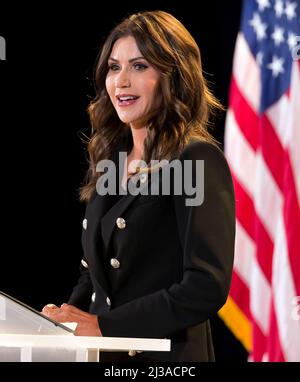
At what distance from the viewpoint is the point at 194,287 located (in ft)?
5.18

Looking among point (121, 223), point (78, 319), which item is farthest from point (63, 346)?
point (121, 223)

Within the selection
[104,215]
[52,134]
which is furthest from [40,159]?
[104,215]

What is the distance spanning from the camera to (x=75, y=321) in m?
1.50

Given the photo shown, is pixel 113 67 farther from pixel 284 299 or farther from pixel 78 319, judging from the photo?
pixel 284 299

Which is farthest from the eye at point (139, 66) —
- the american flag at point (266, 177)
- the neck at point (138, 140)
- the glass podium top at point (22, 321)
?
the american flag at point (266, 177)

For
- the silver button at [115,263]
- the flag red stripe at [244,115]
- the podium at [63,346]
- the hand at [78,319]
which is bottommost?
the podium at [63,346]

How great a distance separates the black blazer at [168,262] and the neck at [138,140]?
0.50ft

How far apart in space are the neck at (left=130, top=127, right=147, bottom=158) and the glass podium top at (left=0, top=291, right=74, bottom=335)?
0.66 m

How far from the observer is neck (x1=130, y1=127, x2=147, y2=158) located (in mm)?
1888

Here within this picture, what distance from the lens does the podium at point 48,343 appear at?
4.15 ft

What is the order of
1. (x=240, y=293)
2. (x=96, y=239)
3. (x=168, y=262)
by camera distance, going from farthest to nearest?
(x=240, y=293) → (x=96, y=239) → (x=168, y=262)

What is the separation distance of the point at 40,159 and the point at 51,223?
28 cm

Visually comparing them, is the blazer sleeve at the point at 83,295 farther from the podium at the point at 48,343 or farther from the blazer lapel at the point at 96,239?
the podium at the point at 48,343

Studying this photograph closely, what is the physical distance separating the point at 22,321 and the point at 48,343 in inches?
3.2
